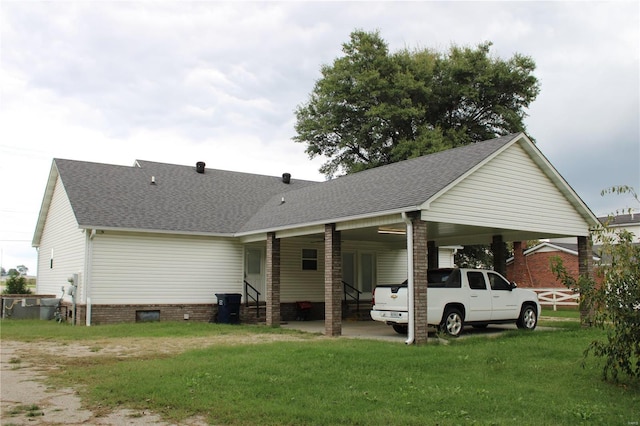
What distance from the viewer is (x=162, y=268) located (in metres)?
21.1

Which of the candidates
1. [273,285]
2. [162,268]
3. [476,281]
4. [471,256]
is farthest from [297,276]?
[471,256]

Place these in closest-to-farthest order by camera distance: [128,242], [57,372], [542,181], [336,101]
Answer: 1. [57,372]
2. [542,181]
3. [128,242]
4. [336,101]

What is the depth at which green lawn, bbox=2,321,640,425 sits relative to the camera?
23.3 feet

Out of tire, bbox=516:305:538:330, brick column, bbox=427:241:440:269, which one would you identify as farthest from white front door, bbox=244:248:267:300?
tire, bbox=516:305:538:330

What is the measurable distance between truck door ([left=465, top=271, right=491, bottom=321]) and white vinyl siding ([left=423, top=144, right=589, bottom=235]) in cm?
147

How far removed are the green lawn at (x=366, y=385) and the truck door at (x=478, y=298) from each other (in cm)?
240

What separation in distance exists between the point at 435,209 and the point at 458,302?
8.93 feet

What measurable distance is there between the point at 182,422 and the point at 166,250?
587 inches

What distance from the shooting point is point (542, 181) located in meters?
17.7

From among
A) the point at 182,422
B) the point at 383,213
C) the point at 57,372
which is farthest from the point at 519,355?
the point at 57,372

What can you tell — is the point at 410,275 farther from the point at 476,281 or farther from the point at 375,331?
the point at 375,331

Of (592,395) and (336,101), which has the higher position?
(336,101)

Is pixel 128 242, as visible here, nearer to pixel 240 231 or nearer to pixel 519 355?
pixel 240 231

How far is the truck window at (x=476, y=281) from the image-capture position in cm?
1597
